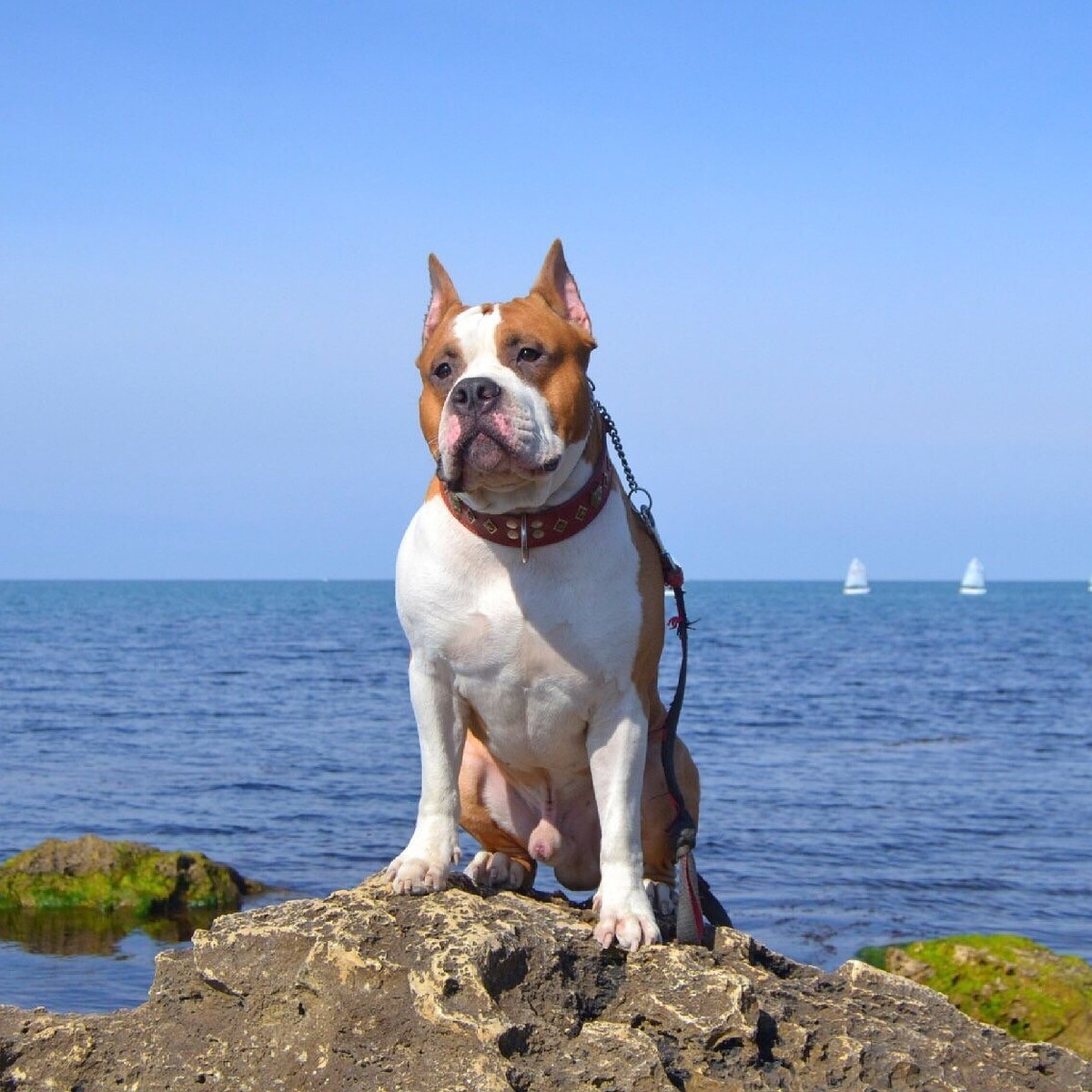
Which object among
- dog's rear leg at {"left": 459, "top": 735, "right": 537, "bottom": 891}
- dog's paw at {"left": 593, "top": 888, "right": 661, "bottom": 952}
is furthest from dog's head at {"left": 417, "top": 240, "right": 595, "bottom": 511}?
dog's paw at {"left": 593, "top": 888, "right": 661, "bottom": 952}

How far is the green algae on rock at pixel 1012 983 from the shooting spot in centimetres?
838

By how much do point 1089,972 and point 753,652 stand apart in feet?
126

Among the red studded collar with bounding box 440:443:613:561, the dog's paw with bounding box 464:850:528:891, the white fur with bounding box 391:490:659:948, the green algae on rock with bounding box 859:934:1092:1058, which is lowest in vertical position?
the green algae on rock with bounding box 859:934:1092:1058

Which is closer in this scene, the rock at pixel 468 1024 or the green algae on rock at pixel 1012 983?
the rock at pixel 468 1024

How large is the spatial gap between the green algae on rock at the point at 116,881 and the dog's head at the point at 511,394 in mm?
7239

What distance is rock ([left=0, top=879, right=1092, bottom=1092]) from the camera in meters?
4.38

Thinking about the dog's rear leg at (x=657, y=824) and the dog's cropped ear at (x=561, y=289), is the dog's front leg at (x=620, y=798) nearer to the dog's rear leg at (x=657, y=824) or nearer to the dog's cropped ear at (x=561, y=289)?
the dog's rear leg at (x=657, y=824)

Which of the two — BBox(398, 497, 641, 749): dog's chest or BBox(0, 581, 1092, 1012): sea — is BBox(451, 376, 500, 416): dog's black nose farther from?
BBox(0, 581, 1092, 1012): sea

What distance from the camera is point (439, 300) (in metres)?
5.44

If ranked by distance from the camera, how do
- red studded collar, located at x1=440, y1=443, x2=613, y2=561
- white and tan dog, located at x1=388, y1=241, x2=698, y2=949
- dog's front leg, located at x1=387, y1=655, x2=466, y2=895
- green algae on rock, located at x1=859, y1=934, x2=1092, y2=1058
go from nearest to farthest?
white and tan dog, located at x1=388, y1=241, x2=698, y2=949
red studded collar, located at x1=440, y1=443, x2=613, y2=561
dog's front leg, located at x1=387, y1=655, x2=466, y2=895
green algae on rock, located at x1=859, y1=934, x2=1092, y2=1058

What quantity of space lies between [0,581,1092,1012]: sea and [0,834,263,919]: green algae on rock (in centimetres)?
60

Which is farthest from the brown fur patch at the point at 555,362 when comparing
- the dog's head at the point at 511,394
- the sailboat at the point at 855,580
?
the sailboat at the point at 855,580

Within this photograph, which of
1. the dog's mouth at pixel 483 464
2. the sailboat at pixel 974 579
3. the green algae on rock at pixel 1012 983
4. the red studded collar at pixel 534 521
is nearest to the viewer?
the dog's mouth at pixel 483 464

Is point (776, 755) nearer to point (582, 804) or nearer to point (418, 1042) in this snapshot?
point (582, 804)
